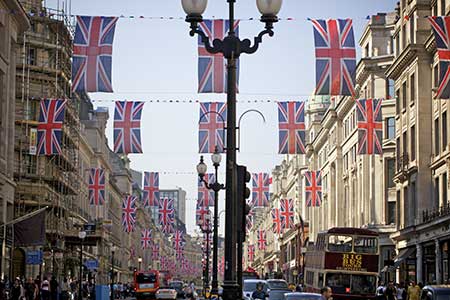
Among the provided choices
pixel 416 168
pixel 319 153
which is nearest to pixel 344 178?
pixel 319 153

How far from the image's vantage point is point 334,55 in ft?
119

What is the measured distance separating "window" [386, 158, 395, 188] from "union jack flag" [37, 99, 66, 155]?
34332 mm

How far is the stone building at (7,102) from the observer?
155ft

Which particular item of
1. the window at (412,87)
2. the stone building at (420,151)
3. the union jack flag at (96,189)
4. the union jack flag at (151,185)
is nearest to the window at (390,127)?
the stone building at (420,151)

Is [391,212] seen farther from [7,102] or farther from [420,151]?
[7,102]

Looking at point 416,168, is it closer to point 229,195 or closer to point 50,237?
point 50,237

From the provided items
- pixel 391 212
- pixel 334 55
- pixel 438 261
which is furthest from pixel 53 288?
pixel 391 212

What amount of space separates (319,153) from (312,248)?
2651 inches

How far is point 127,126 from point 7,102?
8207mm

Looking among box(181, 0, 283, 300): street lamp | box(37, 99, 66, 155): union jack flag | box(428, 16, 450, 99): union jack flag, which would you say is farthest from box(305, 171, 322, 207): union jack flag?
box(181, 0, 283, 300): street lamp

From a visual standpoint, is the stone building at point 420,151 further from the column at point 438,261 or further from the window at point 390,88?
the window at point 390,88

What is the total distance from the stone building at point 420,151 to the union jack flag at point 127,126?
19058 millimetres

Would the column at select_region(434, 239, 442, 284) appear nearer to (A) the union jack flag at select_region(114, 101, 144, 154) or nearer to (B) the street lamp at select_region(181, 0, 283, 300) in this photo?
(A) the union jack flag at select_region(114, 101, 144, 154)

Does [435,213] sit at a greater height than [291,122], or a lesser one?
lesser
